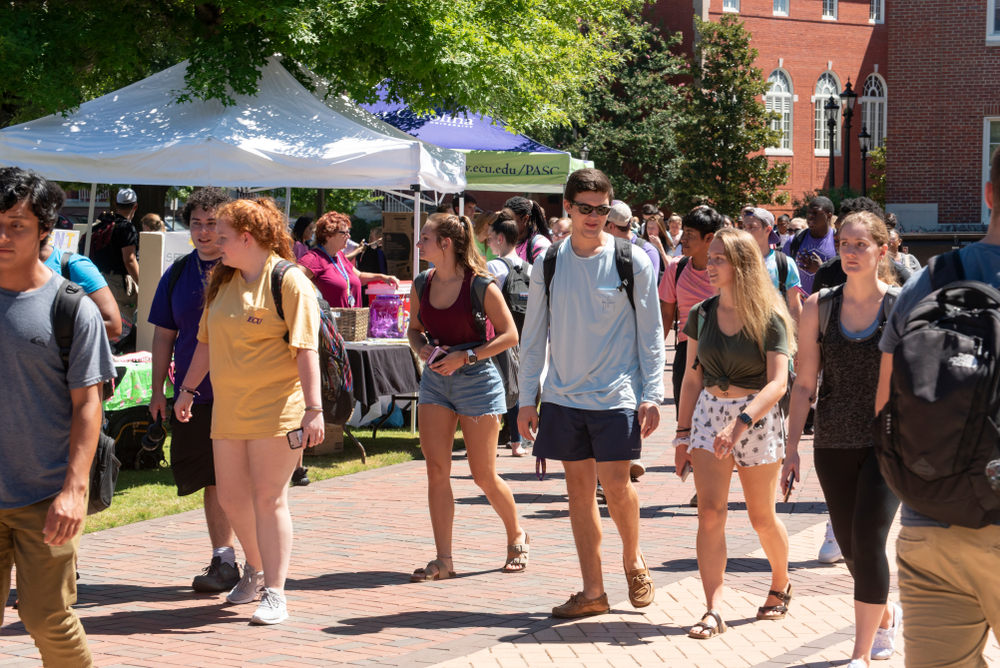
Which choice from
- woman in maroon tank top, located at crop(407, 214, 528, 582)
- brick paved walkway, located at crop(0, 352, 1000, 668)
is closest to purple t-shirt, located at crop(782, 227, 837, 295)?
brick paved walkway, located at crop(0, 352, 1000, 668)

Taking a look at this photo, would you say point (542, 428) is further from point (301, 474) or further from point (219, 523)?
point (301, 474)

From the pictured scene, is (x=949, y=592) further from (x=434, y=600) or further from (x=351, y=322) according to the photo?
(x=351, y=322)

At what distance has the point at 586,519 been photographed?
5.47 metres

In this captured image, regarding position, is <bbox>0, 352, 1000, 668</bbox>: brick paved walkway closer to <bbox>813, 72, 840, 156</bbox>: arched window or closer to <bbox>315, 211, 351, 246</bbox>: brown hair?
<bbox>315, 211, 351, 246</bbox>: brown hair

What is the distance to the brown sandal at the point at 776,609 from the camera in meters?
5.46

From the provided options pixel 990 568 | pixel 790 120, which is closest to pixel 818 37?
pixel 790 120

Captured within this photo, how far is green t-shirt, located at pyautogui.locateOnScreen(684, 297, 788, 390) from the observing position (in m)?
5.29

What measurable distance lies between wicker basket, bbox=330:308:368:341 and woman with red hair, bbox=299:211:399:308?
11 centimetres

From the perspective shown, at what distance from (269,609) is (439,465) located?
1293mm

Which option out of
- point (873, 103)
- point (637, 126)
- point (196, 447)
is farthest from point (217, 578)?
point (873, 103)

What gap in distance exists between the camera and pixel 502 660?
15.9 ft

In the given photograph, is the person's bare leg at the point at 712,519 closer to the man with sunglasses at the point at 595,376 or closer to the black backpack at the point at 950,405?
the man with sunglasses at the point at 595,376

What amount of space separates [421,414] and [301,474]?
2959mm

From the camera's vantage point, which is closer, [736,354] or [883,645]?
[883,645]
